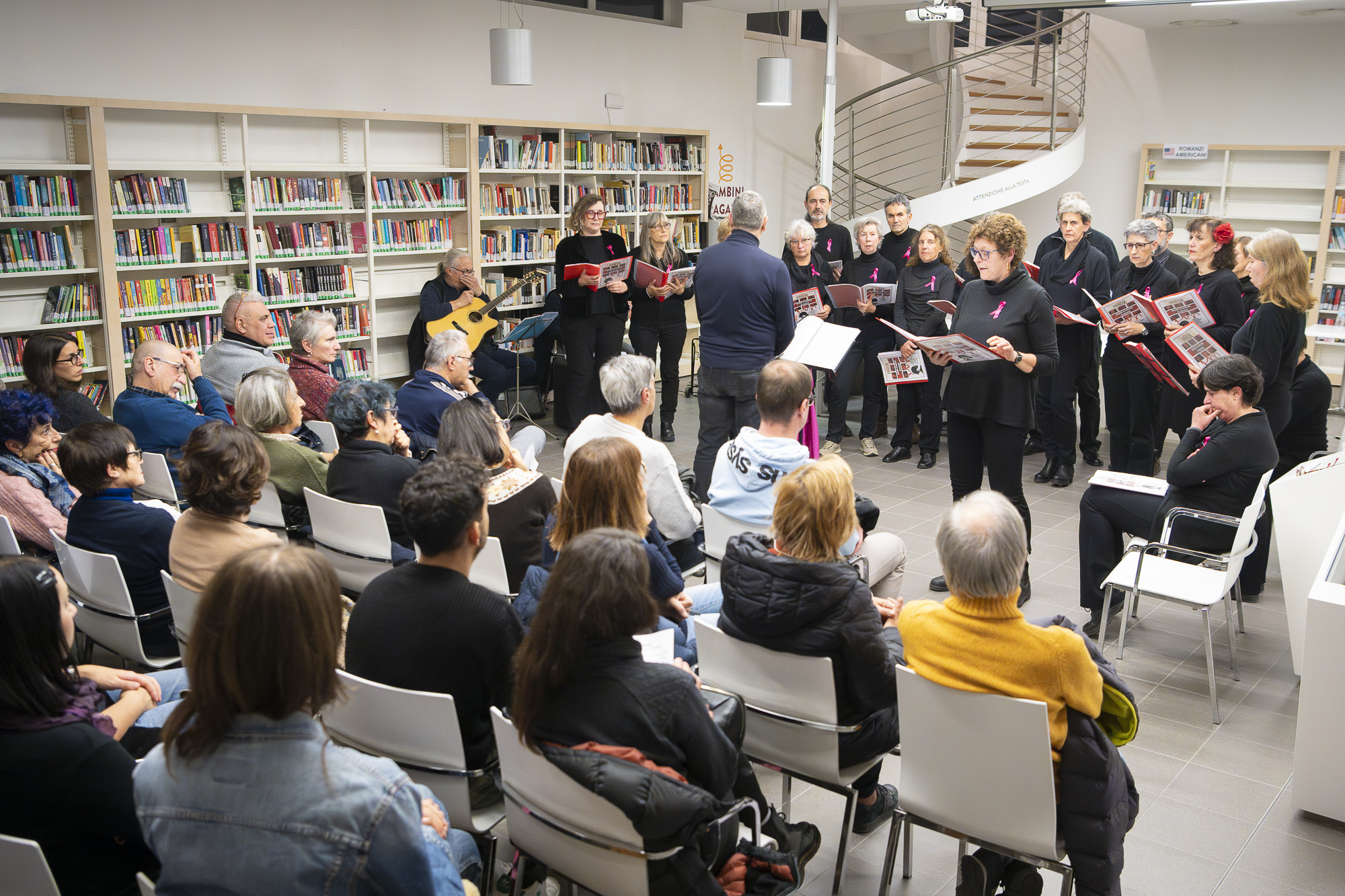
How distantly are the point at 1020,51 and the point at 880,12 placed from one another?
161 centimetres

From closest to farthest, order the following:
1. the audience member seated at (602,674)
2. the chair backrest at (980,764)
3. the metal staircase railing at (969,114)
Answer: the audience member seated at (602,674), the chair backrest at (980,764), the metal staircase railing at (969,114)

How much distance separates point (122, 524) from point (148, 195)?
4050 mm

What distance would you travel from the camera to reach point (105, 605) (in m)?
3.33

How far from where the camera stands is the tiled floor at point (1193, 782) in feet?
9.58

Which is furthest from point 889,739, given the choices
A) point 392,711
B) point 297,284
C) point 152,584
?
point 297,284

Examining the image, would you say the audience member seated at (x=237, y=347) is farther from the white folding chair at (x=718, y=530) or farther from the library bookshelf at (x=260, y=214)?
the white folding chair at (x=718, y=530)

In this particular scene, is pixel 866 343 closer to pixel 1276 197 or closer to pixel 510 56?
pixel 510 56

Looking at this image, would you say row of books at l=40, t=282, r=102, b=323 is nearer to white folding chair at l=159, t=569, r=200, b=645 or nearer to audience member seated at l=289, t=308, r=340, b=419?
audience member seated at l=289, t=308, r=340, b=419

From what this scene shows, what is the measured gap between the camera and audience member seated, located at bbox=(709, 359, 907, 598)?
3.62m

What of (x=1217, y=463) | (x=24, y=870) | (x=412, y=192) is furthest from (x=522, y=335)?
(x=24, y=870)

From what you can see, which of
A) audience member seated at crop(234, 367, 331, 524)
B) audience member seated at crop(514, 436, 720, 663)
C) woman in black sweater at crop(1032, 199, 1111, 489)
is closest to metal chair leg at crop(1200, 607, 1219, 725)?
audience member seated at crop(514, 436, 720, 663)

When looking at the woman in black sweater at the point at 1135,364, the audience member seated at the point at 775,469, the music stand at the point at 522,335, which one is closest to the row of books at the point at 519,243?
the music stand at the point at 522,335

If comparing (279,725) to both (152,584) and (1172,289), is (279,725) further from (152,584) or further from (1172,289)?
(1172,289)

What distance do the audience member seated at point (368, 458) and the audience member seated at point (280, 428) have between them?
32 cm
